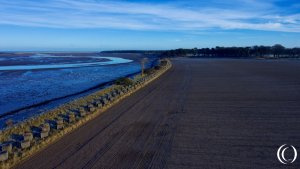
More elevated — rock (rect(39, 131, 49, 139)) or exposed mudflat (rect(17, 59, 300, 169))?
rock (rect(39, 131, 49, 139))

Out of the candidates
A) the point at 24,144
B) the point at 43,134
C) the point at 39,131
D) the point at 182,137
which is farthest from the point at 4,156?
the point at 182,137

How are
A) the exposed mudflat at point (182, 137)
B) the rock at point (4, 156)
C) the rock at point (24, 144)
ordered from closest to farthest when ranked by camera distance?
1. the rock at point (4, 156)
2. the exposed mudflat at point (182, 137)
3. the rock at point (24, 144)

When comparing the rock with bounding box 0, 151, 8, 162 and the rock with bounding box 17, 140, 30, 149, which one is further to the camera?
the rock with bounding box 17, 140, 30, 149

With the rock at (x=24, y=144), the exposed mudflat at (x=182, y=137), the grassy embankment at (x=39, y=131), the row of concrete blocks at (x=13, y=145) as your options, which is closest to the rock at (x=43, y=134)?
the grassy embankment at (x=39, y=131)

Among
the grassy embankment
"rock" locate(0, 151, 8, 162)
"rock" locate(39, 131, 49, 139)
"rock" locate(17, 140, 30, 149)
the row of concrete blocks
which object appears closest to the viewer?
"rock" locate(0, 151, 8, 162)

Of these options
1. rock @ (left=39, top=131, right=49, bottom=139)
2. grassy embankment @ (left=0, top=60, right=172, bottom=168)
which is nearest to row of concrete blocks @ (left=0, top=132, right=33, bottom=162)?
grassy embankment @ (left=0, top=60, right=172, bottom=168)

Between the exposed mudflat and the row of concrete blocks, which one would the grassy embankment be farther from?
the exposed mudflat

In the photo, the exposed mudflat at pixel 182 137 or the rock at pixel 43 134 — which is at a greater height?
the rock at pixel 43 134

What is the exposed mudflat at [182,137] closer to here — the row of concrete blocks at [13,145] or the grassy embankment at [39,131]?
the grassy embankment at [39,131]

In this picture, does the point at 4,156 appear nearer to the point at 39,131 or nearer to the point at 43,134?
the point at 43,134

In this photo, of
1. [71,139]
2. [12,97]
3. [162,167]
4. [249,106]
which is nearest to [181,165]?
[162,167]

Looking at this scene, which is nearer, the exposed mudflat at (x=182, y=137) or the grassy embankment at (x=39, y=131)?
the exposed mudflat at (x=182, y=137)

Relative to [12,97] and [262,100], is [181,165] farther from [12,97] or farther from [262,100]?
[12,97]

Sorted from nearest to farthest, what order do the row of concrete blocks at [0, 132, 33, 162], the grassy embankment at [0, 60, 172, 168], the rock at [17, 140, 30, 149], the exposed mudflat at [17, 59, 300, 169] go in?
the row of concrete blocks at [0, 132, 33, 162]
the exposed mudflat at [17, 59, 300, 169]
the grassy embankment at [0, 60, 172, 168]
the rock at [17, 140, 30, 149]
